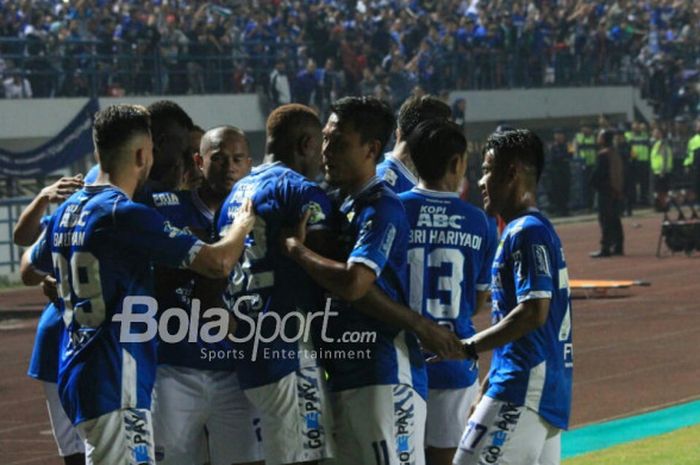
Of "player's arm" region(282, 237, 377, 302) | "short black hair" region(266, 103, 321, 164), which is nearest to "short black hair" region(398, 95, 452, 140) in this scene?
"short black hair" region(266, 103, 321, 164)

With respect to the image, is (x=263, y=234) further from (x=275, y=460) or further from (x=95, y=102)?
(x=95, y=102)

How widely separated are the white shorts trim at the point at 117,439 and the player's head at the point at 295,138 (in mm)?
1191

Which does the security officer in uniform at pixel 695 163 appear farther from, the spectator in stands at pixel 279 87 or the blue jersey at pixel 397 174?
the blue jersey at pixel 397 174

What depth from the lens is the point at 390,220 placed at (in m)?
5.58

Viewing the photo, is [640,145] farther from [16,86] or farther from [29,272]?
[29,272]

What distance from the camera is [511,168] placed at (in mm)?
5906

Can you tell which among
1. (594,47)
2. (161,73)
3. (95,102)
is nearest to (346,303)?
(95,102)

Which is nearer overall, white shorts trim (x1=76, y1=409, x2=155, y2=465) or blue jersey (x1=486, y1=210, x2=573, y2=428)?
white shorts trim (x1=76, y1=409, x2=155, y2=465)

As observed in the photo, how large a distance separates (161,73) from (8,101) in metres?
3.87

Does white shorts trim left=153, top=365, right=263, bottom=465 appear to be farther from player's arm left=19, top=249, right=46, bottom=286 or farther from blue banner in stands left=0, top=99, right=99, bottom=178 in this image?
blue banner in stands left=0, top=99, right=99, bottom=178

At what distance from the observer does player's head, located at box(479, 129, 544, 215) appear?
232 inches

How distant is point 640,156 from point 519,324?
32988 millimetres

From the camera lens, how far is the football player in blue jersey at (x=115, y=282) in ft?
17.8

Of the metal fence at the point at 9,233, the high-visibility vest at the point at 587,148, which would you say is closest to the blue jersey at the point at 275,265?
the metal fence at the point at 9,233
